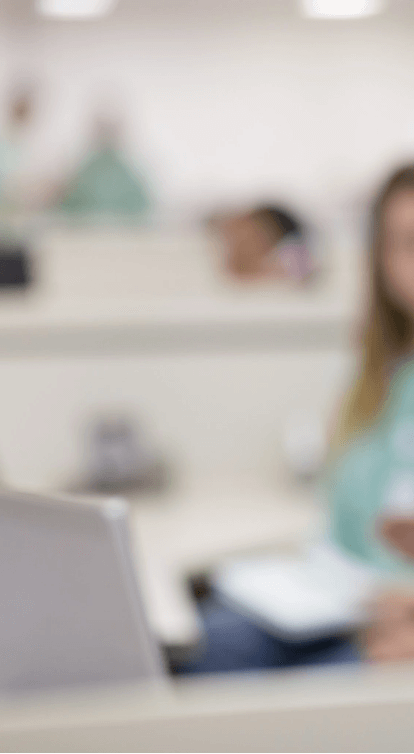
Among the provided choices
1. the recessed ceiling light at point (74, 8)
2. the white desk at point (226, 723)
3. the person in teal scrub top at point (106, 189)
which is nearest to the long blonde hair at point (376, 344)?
the white desk at point (226, 723)

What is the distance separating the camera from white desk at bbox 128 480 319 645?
1.32m

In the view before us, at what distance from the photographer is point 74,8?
644cm

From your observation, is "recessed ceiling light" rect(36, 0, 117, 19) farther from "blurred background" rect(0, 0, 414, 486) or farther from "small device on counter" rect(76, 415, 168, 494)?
"small device on counter" rect(76, 415, 168, 494)

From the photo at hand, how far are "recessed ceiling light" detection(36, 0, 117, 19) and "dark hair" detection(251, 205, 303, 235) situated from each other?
360 centimetres

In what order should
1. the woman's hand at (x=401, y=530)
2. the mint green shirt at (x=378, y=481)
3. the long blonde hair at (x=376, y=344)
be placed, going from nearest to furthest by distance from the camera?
the woman's hand at (x=401, y=530)
the mint green shirt at (x=378, y=481)
the long blonde hair at (x=376, y=344)

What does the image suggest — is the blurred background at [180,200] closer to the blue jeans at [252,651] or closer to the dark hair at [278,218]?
the dark hair at [278,218]

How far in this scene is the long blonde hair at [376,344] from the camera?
159cm

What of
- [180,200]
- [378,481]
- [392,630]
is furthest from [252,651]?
[180,200]

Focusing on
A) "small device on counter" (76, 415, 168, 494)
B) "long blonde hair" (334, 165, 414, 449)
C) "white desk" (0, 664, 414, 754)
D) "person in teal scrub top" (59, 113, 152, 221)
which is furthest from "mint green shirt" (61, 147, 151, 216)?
"white desk" (0, 664, 414, 754)

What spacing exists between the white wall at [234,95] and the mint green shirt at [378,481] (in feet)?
19.9

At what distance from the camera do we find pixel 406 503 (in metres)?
1.43

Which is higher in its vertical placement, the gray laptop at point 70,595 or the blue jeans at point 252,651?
the gray laptop at point 70,595

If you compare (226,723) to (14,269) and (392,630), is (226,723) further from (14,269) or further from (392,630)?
(14,269)

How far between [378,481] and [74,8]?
19.1ft
